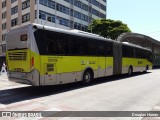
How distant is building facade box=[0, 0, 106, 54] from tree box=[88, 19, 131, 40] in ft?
17.5

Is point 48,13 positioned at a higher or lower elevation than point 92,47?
higher


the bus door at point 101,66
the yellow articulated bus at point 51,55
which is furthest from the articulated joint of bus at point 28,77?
the bus door at point 101,66

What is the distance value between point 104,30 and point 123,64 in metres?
34.8

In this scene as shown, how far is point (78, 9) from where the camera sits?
5594 cm

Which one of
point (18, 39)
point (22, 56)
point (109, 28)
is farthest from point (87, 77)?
point (109, 28)

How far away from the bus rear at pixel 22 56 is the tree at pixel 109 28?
140 ft

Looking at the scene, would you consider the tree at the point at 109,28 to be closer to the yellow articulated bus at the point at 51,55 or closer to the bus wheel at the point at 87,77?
the yellow articulated bus at the point at 51,55

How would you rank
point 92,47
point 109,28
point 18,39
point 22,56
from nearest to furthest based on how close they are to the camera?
point 22,56 → point 18,39 → point 92,47 → point 109,28

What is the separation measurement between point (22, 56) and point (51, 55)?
4.43ft

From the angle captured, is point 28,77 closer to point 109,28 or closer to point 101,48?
point 101,48

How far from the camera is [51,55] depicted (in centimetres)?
1034

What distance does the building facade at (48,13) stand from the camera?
1700 inches

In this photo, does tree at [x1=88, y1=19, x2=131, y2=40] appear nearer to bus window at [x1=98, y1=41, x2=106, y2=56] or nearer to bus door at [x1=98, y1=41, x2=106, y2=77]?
bus window at [x1=98, y1=41, x2=106, y2=56]

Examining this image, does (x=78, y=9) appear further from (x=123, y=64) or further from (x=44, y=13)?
(x=123, y=64)
